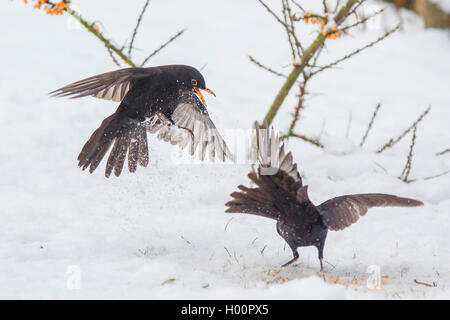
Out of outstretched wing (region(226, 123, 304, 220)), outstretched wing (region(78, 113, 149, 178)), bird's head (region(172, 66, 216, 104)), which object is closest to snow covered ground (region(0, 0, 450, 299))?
outstretched wing (region(226, 123, 304, 220))

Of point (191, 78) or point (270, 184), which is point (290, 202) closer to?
point (270, 184)

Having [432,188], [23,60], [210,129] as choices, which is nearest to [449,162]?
[432,188]

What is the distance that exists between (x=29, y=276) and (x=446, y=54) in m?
7.57

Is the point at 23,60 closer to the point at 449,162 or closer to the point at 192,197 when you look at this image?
the point at 192,197

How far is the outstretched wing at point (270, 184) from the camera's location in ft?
11.4

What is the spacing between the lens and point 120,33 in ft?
27.1

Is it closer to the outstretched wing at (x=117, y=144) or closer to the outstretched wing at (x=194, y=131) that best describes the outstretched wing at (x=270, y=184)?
the outstretched wing at (x=117, y=144)

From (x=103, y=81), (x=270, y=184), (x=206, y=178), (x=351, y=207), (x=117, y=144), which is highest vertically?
(x=103, y=81)

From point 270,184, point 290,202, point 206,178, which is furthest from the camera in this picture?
point 206,178

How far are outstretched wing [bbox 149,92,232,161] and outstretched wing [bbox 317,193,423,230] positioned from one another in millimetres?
1470

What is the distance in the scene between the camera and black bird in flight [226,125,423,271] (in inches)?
138

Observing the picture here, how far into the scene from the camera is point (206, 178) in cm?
559

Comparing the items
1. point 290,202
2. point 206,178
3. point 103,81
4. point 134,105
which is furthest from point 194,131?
point 290,202

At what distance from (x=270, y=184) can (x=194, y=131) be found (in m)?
1.71
